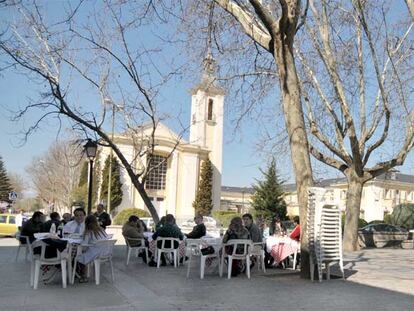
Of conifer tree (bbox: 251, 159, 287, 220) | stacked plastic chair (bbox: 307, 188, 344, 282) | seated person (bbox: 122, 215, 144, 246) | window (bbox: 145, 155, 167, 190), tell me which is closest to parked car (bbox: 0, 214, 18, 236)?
seated person (bbox: 122, 215, 144, 246)

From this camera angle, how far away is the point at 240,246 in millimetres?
10531

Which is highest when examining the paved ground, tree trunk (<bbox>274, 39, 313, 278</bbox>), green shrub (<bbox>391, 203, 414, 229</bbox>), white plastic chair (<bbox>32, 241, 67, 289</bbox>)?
tree trunk (<bbox>274, 39, 313, 278</bbox>)

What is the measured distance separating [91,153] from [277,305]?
10.4m

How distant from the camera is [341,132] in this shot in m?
20.0

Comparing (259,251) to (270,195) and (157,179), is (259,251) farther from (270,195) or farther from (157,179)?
(157,179)

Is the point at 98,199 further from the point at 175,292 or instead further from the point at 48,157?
the point at 175,292

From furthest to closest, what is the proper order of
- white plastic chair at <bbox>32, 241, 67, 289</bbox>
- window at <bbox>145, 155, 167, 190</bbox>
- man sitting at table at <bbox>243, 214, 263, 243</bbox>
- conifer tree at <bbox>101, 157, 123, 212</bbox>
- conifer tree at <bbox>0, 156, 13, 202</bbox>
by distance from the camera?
conifer tree at <bbox>0, 156, 13, 202</bbox>, window at <bbox>145, 155, 167, 190</bbox>, conifer tree at <bbox>101, 157, 123, 212</bbox>, man sitting at table at <bbox>243, 214, 263, 243</bbox>, white plastic chair at <bbox>32, 241, 67, 289</bbox>

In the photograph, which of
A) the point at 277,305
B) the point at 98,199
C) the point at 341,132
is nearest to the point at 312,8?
the point at 341,132

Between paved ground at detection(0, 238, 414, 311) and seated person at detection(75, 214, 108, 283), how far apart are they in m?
0.42

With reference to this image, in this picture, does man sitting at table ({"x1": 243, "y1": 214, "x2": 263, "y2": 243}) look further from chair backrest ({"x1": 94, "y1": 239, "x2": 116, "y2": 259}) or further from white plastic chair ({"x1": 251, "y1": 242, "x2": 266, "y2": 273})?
chair backrest ({"x1": 94, "y1": 239, "x2": 116, "y2": 259})

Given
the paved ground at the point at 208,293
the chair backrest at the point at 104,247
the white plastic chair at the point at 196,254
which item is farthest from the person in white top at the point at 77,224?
the white plastic chair at the point at 196,254

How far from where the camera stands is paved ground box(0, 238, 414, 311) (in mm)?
7320

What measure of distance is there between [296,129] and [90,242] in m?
4.60

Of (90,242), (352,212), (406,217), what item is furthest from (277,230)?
(406,217)
